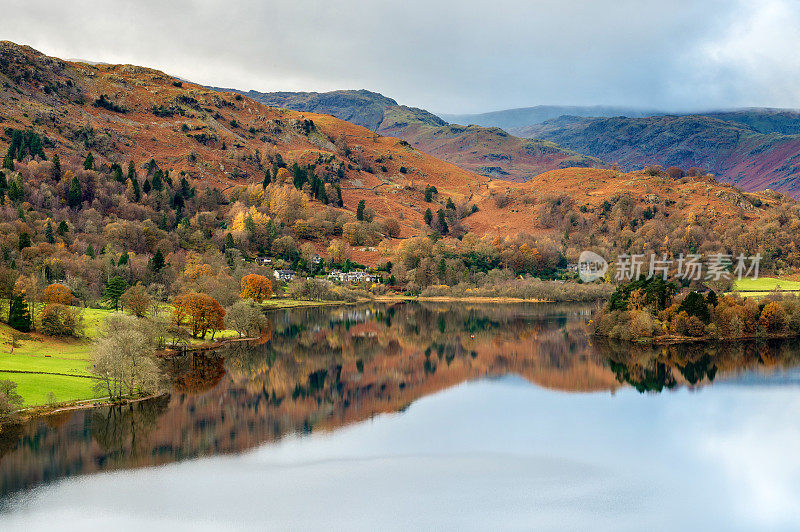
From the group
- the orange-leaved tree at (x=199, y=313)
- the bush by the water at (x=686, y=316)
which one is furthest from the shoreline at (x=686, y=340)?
the orange-leaved tree at (x=199, y=313)

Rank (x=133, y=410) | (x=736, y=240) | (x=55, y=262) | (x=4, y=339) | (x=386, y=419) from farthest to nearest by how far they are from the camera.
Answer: (x=736, y=240) < (x=55, y=262) < (x=4, y=339) < (x=386, y=419) < (x=133, y=410)

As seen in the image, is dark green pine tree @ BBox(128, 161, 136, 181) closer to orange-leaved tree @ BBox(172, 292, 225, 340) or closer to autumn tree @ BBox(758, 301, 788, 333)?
orange-leaved tree @ BBox(172, 292, 225, 340)

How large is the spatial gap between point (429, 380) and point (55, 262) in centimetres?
5655

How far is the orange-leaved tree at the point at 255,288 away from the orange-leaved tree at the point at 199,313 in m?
32.0

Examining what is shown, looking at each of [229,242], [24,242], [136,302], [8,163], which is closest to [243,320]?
[136,302]

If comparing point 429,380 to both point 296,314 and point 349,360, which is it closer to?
point 349,360

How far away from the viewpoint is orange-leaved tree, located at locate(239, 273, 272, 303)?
113 meters

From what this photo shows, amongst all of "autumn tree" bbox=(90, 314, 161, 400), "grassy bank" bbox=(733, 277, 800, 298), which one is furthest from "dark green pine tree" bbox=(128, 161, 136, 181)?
"grassy bank" bbox=(733, 277, 800, 298)

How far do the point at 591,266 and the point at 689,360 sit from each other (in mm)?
92238

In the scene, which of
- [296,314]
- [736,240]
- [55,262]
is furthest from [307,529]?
[736,240]

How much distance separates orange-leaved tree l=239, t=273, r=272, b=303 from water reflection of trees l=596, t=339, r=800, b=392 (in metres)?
55.8

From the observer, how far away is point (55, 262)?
92312 millimetres

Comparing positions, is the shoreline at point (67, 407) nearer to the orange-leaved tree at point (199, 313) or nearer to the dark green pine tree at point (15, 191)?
the orange-leaved tree at point (199, 313)

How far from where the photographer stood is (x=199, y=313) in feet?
258
